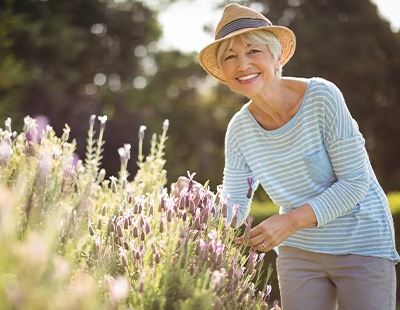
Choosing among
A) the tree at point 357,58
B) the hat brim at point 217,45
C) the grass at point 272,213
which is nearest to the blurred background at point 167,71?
the tree at point 357,58

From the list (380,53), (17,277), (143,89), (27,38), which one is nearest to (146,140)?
(143,89)

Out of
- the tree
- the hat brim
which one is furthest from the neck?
the tree

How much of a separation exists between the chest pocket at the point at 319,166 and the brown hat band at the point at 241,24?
25.9 inches

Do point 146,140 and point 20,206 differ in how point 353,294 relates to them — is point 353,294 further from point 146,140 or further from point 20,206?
point 146,140

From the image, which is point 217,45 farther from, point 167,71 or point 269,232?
point 167,71

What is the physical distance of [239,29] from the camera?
2.62 m

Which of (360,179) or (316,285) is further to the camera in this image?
(316,285)

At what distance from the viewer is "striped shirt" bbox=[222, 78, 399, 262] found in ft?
8.21

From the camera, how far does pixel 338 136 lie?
2512 millimetres

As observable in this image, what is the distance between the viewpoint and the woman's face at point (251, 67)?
2.59 m

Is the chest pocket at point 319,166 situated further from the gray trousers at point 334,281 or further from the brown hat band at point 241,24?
the brown hat band at point 241,24

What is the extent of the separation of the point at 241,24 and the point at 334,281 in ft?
4.27

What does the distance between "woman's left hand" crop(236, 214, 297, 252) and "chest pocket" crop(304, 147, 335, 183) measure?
337 millimetres

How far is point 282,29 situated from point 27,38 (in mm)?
12172
